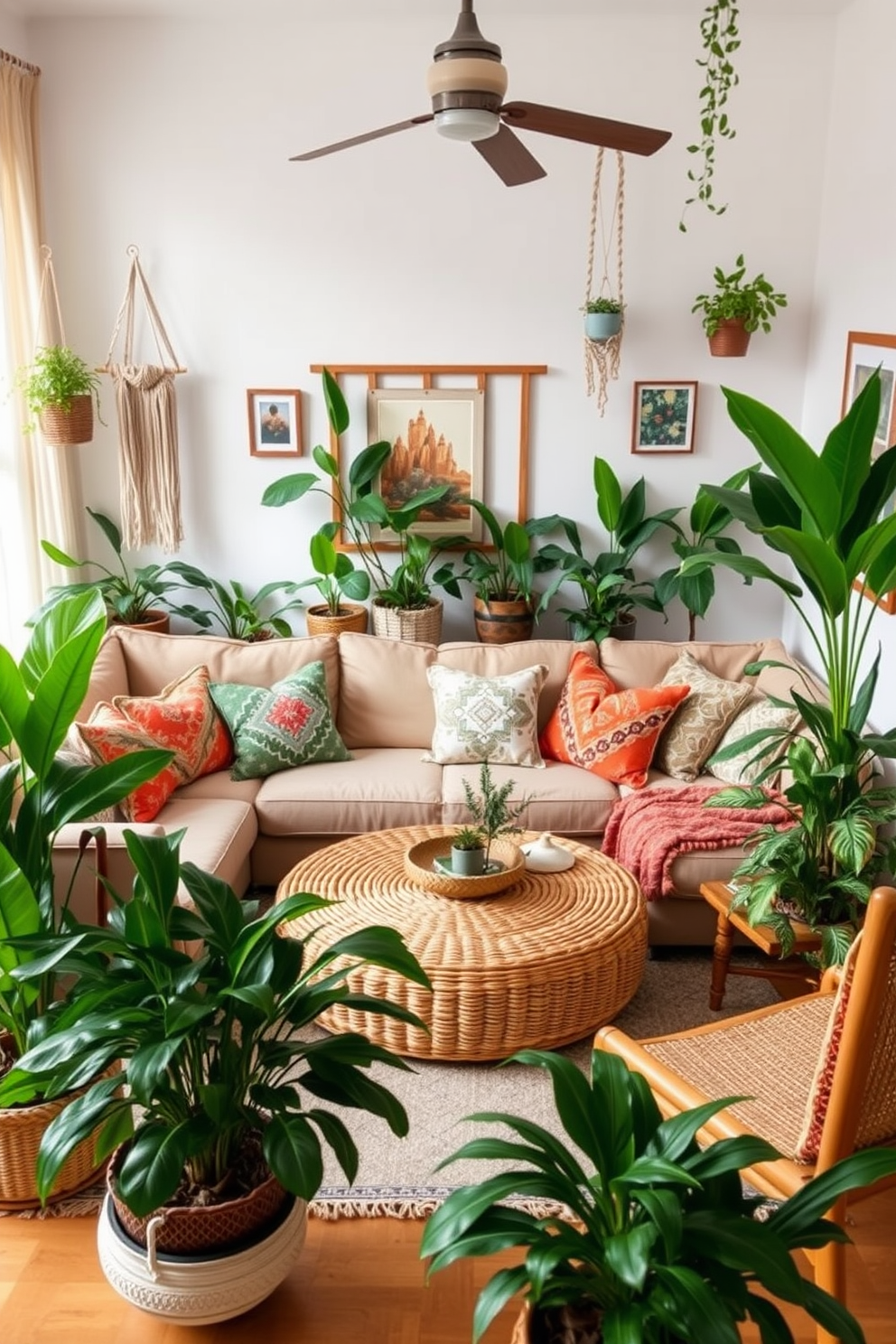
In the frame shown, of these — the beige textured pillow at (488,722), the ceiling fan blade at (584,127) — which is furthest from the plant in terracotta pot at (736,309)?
the beige textured pillow at (488,722)

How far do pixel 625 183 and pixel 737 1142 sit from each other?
408cm

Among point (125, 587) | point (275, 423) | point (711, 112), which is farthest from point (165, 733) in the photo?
point (711, 112)

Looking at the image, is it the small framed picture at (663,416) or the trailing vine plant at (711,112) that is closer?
the trailing vine plant at (711,112)

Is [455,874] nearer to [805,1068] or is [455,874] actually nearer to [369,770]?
[369,770]

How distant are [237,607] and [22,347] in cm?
133

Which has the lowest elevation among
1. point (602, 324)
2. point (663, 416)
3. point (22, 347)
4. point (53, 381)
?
point (663, 416)

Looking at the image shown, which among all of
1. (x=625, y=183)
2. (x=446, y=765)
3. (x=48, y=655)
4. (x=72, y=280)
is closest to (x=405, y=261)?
(x=625, y=183)

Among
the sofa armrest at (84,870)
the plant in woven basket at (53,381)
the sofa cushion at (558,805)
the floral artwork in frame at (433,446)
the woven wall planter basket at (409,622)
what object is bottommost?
the sofa cushion at (558,805)

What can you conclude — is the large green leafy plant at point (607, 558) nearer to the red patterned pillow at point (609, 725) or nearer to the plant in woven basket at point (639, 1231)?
the red patterned pillow at point (609, 725)

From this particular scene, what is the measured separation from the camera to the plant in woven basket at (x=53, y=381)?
4.35 metres

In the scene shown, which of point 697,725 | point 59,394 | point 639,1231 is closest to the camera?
point 639,1231

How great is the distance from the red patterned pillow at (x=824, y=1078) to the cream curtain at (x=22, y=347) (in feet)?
11.4

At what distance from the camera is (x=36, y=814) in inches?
96.7

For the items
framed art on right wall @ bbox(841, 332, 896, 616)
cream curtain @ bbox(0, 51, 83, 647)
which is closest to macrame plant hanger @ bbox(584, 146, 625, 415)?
framed art on right wall @ bbox(841, 332, 896, 616)
